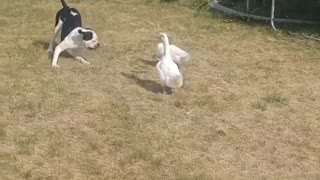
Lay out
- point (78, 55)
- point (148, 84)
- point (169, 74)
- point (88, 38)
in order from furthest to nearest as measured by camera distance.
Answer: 1. point (78, 55)
2. point (88, 38)
3. point (148, 84)
4. point (169, 74)

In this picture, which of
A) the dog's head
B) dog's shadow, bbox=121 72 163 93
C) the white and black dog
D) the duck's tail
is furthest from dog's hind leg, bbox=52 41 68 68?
the duck's tail

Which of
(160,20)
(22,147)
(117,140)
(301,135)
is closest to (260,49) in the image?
(160,20)

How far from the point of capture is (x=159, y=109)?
20.9 feet

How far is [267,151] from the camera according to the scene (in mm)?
5473

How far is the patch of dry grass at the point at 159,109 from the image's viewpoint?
5.21 metres

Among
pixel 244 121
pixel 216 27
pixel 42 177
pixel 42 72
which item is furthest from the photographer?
pixel 216 27

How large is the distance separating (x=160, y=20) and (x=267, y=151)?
16.9ft

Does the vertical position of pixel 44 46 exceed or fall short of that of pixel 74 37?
it falls short

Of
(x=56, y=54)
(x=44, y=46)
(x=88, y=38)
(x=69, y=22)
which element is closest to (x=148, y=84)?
(x=88, y=38)

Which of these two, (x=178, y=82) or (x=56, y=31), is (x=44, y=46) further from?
(x=178, y=82)

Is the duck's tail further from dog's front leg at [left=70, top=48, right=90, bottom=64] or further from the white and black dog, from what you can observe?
dog's front leg at [left=70, top=48, right=90, bottom=64]

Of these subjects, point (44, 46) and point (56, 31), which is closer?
point (56, 31)

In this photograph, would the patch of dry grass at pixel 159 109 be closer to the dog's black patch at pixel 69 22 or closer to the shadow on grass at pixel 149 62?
the shadow on grass at pixel 149 62

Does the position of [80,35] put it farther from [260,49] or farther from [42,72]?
[260,49]
